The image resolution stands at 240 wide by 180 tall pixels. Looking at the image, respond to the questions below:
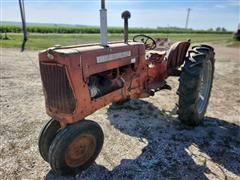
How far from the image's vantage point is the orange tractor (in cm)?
277

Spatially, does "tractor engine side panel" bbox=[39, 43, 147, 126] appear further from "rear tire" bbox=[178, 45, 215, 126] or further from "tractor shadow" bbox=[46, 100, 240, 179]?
"rear tire" bbox=[178, 45, 215, 126]

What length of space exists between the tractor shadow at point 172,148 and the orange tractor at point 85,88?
32 cm

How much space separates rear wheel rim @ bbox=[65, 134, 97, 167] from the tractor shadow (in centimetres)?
18

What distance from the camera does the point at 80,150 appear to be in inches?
118

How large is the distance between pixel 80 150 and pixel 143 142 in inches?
46.2

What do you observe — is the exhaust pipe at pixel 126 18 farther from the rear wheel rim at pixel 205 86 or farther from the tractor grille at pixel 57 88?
the rear wheel rim at pixel 205 86

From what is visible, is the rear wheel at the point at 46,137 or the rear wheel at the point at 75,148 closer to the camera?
the rear wheel at the point at 75,148

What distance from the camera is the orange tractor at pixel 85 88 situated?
9.09ft

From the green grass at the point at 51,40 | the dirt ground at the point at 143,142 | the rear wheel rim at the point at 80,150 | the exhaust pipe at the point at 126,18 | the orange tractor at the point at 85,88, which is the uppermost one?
the exhaust pipe at the point at 126,18

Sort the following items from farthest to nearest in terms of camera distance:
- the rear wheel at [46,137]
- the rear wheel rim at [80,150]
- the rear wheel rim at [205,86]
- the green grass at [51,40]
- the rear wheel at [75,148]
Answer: the green grass at [51,40] → the rear wheel rim at [205,86] → the rear wheel at [46,137] → the rear wheel rim at [80,150] → the rear wheel at [75,148]

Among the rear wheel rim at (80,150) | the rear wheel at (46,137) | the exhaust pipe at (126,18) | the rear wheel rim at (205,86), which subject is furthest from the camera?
the rear wheel rim at (205,86)

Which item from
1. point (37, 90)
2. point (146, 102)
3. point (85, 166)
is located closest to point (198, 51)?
point (146, 102)

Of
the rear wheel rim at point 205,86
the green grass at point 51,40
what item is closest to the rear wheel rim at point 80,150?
the rear wheel rim at point 205,86

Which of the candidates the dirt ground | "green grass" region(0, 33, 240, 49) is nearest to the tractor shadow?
the dirt ground
